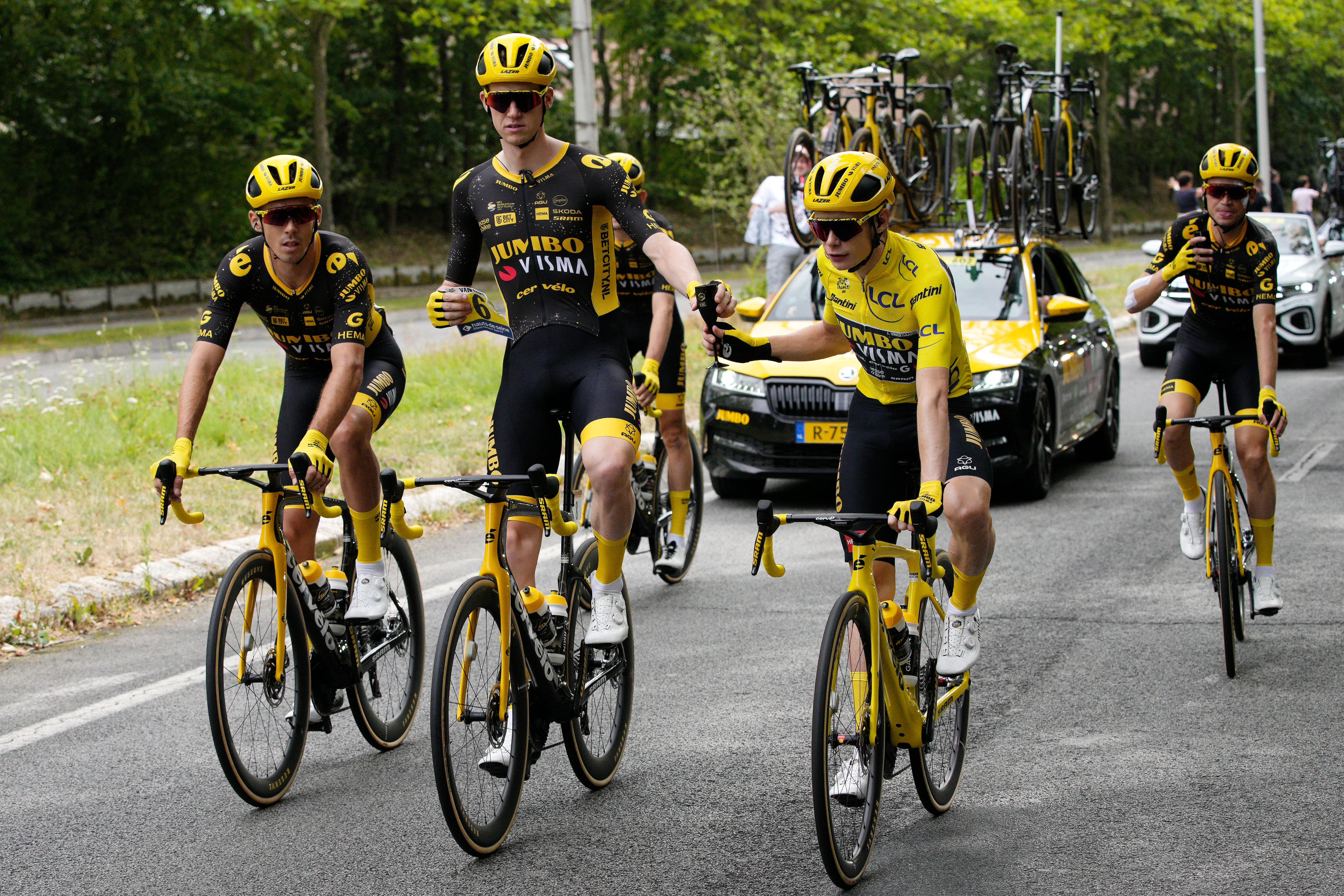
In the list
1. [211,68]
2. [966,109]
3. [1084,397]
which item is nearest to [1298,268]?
[1084,397]

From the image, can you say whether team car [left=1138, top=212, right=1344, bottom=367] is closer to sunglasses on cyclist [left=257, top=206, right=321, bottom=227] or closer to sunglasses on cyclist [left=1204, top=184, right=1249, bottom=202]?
sunglasses on cyclist [left=1204, top=184, right=1249, bottom=202]

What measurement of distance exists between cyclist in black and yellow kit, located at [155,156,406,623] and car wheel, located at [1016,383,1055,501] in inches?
205

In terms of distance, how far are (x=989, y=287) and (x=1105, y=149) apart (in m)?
45.8

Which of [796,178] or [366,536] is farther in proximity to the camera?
[796,178]

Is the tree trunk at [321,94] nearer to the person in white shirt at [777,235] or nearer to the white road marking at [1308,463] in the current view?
the person in white shirt at [777,235]

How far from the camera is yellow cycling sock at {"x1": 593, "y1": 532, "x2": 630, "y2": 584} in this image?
4844 millimetres

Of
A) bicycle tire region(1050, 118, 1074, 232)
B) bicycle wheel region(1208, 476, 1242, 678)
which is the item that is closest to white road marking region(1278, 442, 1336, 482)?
bicycle tire region(1050, 118, 1074, 232)

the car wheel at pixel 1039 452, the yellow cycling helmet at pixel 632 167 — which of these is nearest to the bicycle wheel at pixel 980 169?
the car wheel at pixel 1039 452

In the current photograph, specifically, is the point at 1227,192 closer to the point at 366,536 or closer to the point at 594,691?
the point at 594,691

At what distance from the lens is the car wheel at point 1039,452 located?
9625 mm

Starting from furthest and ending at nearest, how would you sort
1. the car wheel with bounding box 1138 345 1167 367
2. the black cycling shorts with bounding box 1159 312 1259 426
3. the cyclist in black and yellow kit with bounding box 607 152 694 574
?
1. the car wheel with bounding box 1138 345 1167 367
2. the cyclist in black and yellow kit with bounding box 607 152 694 574
3. the black cycling shorts with bounding box 1159 312 1259 426

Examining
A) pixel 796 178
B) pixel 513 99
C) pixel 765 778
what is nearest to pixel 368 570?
pixel 765 778

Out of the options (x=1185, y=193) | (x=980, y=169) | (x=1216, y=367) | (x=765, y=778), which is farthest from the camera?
(x=1185, y=193)

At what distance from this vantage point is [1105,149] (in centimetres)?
5347
